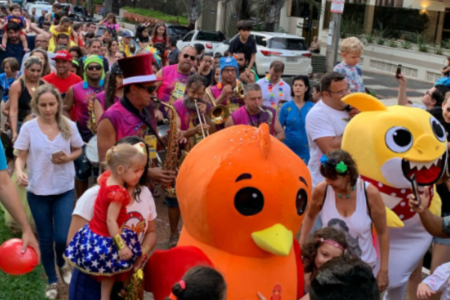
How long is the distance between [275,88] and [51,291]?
4921mm

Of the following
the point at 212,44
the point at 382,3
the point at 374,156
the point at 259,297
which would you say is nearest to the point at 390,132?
the point at 374,156

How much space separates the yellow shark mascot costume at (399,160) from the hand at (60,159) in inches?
93.9

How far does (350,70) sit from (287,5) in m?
25.5

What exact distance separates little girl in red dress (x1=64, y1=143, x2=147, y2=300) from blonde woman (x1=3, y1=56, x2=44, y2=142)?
3.61 metres

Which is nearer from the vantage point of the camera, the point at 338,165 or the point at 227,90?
the point at 338,165

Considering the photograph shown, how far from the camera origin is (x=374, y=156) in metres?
4.51

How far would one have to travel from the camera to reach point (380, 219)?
4.21 meters

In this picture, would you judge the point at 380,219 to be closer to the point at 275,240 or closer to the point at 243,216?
the point at 275,240

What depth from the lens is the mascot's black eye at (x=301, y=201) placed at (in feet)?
11.8

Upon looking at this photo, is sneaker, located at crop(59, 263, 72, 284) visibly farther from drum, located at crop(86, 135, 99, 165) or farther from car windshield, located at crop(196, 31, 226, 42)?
car windshield, located at crop(196, 31, 226, 42)

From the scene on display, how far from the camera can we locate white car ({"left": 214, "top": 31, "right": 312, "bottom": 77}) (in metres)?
19.8

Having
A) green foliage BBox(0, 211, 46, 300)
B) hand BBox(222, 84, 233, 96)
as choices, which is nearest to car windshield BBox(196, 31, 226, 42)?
hand BBox(222, 84, 233, 96)

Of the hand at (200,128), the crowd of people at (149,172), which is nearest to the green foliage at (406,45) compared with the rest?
the crowd of people at (149,172)

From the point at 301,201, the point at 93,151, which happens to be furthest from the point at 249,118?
the point at 301,201
